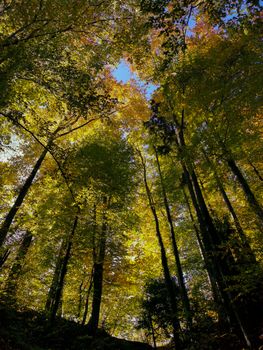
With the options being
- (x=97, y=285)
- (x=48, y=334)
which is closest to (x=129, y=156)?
(x=97, y=285)

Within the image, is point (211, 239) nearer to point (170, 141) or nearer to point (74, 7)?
point (170, 141)

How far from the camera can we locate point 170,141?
1289 cm

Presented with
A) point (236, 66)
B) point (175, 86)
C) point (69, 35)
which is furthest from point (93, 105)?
point (236, 66)

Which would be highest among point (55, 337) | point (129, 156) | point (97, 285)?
point (129, 156)

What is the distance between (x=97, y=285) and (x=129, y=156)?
7.26 m

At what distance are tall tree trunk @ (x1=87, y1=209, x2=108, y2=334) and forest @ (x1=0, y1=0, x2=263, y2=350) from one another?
85 millimetres

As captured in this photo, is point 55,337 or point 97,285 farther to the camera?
point 97,285

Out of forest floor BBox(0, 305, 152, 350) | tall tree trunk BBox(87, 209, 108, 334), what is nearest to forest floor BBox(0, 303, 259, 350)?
forest floor BBox(0, 305, 152, 350)

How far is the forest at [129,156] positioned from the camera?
775 cm

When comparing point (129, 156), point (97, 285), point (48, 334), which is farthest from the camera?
point (129, 156)

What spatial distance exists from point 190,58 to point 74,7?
14.4 feet

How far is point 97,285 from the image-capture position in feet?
43.2

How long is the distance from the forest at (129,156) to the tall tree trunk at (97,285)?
0.28 feet

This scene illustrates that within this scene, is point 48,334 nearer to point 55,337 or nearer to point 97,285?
point 55,337
